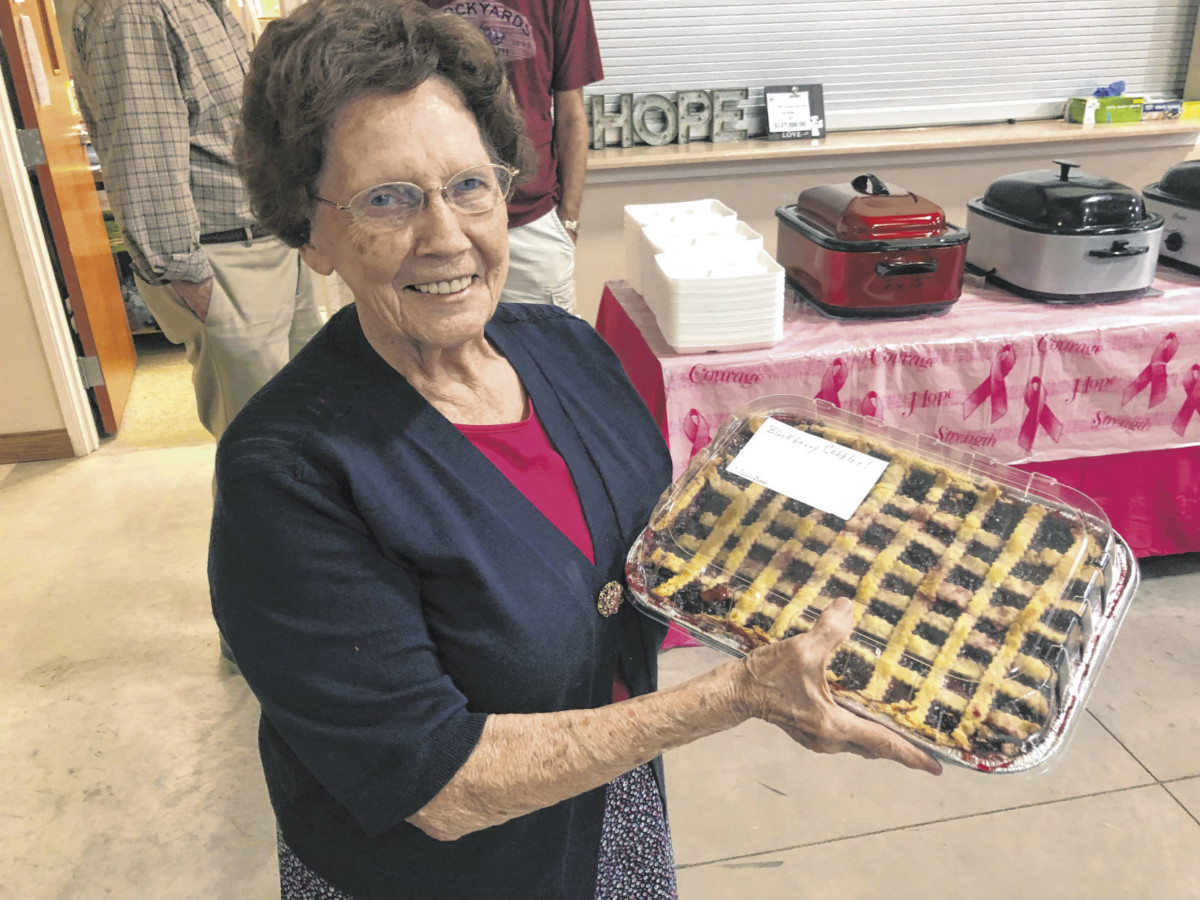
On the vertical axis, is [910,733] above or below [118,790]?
above

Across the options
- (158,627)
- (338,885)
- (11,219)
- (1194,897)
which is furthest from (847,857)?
(11,219)

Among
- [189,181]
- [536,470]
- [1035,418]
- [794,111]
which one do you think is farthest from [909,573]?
[794,111]

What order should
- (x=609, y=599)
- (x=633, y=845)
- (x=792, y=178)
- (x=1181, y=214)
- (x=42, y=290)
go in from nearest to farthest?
(x=609, y=599) < (x=633, y=845) < (x=1181, y=214) < (x=42, y=290) < (x=792, y=178)

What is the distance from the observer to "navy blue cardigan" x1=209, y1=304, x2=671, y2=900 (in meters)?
0.88

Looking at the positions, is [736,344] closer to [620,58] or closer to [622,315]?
[622,315]

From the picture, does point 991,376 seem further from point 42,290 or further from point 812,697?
point 42,290

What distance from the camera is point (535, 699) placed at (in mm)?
992

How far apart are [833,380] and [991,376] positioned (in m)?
0.41

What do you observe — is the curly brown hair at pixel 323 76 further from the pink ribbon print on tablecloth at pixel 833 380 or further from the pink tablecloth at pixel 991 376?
the pink ribbon print on tablecloth at pixel 833 380

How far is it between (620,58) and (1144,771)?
306 centimetres

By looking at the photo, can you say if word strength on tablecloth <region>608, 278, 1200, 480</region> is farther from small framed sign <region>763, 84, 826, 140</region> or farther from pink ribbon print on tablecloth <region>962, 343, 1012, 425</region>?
small framed sign <region>763, 84, 826, 140</region>

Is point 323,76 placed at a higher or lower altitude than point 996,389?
higher

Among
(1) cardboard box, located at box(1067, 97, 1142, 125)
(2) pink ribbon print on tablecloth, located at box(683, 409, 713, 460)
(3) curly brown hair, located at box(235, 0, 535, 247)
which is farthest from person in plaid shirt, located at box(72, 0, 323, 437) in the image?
(1) cardboard box, located at box(1067, 97, 1142, 125)

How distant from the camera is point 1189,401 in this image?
245 cm
